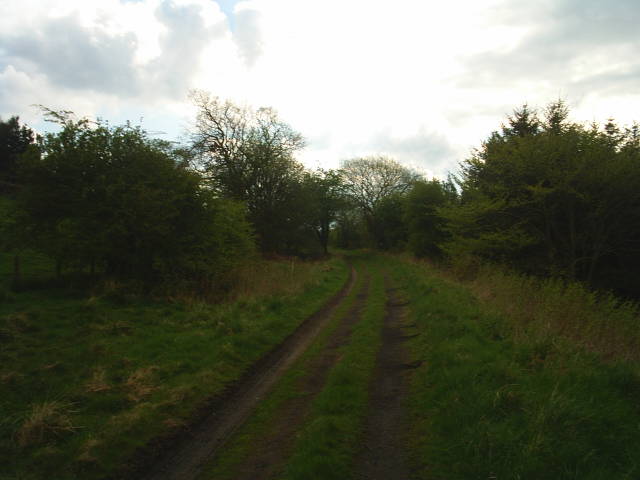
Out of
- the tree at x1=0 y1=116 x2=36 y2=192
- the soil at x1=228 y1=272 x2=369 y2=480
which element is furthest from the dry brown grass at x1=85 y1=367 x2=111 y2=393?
the tree at x1=0 y1=116 x2=36 y2=192

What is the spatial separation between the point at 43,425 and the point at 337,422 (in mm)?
3911

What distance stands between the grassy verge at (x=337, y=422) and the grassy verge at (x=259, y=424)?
22.8 inches

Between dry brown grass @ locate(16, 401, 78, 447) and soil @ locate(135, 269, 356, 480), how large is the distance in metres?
1.28

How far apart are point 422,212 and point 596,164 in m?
19.8

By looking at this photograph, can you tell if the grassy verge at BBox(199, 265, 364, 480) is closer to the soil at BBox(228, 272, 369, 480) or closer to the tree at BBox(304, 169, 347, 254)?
the soil at BBox(228, 272, 369, 480)

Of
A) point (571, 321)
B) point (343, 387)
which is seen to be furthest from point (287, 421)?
point (571, 321)

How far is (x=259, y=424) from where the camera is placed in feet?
18.6

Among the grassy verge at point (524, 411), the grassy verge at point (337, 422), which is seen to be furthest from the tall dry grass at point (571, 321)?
the grassy verge at point (337, 422)

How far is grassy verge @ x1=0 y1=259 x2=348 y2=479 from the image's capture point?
4.85m

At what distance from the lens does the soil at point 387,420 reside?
14.9 ft

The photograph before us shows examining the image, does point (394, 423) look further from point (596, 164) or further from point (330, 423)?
point (596, 164)

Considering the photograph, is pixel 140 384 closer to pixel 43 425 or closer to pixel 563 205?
pixel 43 425

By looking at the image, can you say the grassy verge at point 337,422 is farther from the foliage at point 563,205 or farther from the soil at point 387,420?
the foliage at point 563,205

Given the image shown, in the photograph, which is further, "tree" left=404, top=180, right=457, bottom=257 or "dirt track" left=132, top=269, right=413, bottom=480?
"tree" left=404, top=180, right=457, bottom=257
